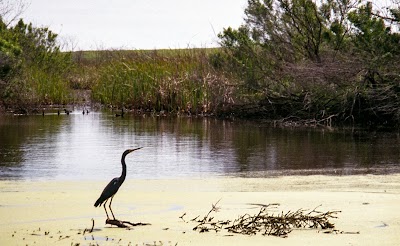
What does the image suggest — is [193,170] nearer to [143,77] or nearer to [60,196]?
[60,196]

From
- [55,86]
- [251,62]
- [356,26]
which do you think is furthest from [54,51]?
[356,26]

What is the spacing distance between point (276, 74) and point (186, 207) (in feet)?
46.5

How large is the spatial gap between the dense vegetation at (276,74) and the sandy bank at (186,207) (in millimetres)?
8540

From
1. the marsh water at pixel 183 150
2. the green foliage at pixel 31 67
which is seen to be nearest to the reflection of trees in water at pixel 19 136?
the marsh water at pixel 183 150

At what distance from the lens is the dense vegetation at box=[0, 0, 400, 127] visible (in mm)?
19734

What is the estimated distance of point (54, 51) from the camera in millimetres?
36219

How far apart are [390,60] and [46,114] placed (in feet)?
37.1

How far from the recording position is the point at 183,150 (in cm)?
1561

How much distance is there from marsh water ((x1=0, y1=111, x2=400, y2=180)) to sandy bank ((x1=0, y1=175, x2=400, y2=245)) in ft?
3.55

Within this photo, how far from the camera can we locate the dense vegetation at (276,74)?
64.7ft

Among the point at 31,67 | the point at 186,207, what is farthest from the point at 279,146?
the point at 31,67

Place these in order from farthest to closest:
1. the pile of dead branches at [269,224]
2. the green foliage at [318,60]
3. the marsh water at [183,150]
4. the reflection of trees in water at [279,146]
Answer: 1. the green foliage at [318,60]
2. the reflection of trees in water at [279,146]
3. the marsh water at [183,150]
4. the pile of dead branches at [269,224]

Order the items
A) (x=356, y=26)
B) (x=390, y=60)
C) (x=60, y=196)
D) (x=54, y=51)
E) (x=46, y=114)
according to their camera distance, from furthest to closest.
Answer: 1. (x=54, y=51)
2. (x=46, y=114)
3. (x=356, y=26)
4. (x=390, y=60)
5. (x=60, y=196)

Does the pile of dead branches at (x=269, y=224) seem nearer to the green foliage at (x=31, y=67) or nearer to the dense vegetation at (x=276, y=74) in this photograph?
the dense vegetation at (x=276, y=74)
